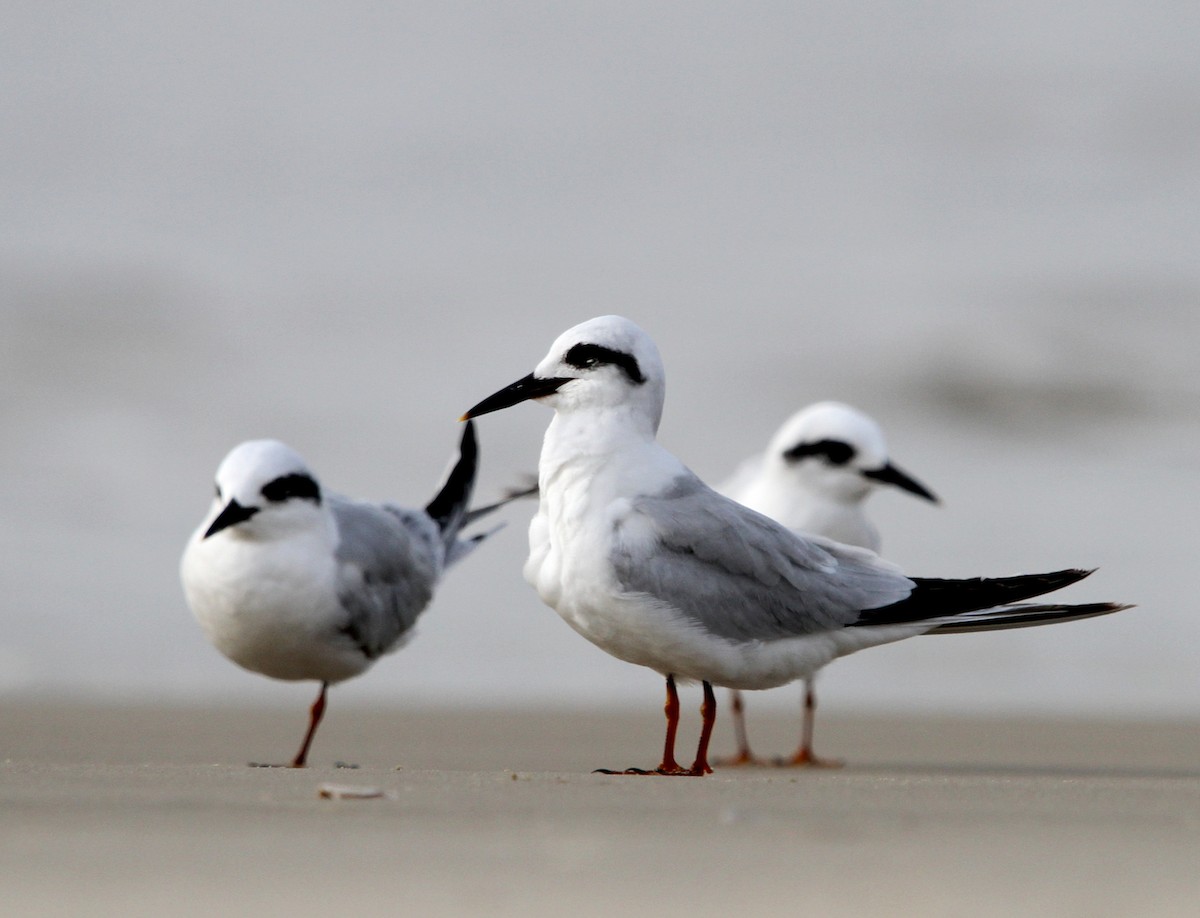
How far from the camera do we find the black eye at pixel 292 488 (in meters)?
6.34

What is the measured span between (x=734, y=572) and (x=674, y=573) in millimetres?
211

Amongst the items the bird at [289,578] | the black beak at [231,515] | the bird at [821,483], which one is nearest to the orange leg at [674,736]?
the bird at [289,578]

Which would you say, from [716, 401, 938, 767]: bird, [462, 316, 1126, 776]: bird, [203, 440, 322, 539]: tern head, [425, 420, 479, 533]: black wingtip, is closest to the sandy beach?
[462, 316, 1126, 776]: bird

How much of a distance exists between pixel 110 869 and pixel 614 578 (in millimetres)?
2004

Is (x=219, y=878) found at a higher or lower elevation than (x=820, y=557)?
lower

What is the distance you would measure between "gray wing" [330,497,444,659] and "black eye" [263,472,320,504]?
243 millimetres

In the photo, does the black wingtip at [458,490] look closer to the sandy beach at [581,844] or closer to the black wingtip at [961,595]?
the black wingtip at [961,595]

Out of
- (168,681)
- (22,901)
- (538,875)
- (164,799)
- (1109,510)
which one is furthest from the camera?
(1109,510)

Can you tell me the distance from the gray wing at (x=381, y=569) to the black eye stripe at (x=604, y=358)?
185cm

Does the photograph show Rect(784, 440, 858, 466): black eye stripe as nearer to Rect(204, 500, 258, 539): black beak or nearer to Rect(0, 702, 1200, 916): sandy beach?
Rect(204, 500, 258, 539): black beak

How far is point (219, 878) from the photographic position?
2.69 m

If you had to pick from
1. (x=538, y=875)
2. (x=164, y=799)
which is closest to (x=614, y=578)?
(x=164, y=799)

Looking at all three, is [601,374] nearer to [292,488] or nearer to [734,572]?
[734,572]

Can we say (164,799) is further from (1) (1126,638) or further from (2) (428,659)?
(1) (1126,638)
